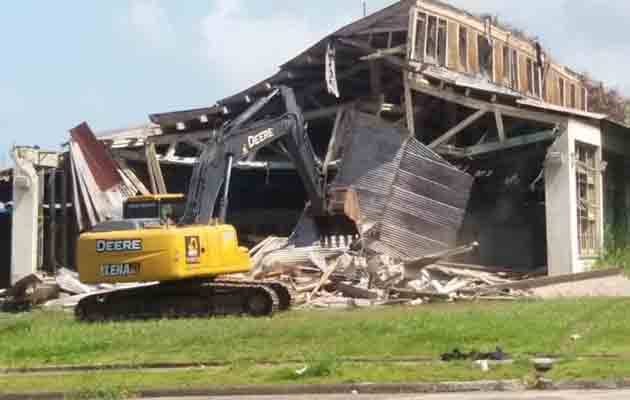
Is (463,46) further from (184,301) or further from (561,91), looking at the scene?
(184,301)

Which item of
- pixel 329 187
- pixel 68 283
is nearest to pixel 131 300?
pixel 68 283

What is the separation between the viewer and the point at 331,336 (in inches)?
707

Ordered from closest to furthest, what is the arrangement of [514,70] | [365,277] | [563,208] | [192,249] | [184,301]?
[192,249], [184,301], [365,277], [563,208], [514,70]

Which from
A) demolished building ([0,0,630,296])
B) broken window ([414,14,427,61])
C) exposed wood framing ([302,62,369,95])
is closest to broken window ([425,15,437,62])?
demolished building ([0,0,630,296])

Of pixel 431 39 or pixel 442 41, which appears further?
pixel 442 41

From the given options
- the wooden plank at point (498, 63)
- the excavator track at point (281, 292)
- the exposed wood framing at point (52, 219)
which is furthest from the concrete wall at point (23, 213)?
the wooden plank at point (498, 63)

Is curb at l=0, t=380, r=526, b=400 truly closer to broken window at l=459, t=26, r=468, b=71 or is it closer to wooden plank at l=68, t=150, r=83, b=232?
wooden plank at l=68, t=150, r=83, b=232

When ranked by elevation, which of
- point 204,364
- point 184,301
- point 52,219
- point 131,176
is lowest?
point 204,364

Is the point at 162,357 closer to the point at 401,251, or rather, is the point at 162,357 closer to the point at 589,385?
the point at 589,385

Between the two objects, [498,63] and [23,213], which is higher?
[498,63]

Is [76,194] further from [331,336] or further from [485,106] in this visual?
[331,336]

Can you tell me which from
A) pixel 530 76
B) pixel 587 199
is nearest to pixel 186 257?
pixel 587 199

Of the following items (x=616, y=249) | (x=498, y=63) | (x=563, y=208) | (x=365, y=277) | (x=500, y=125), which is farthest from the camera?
(x=498, y=63)

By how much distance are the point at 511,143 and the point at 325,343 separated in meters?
15.8
